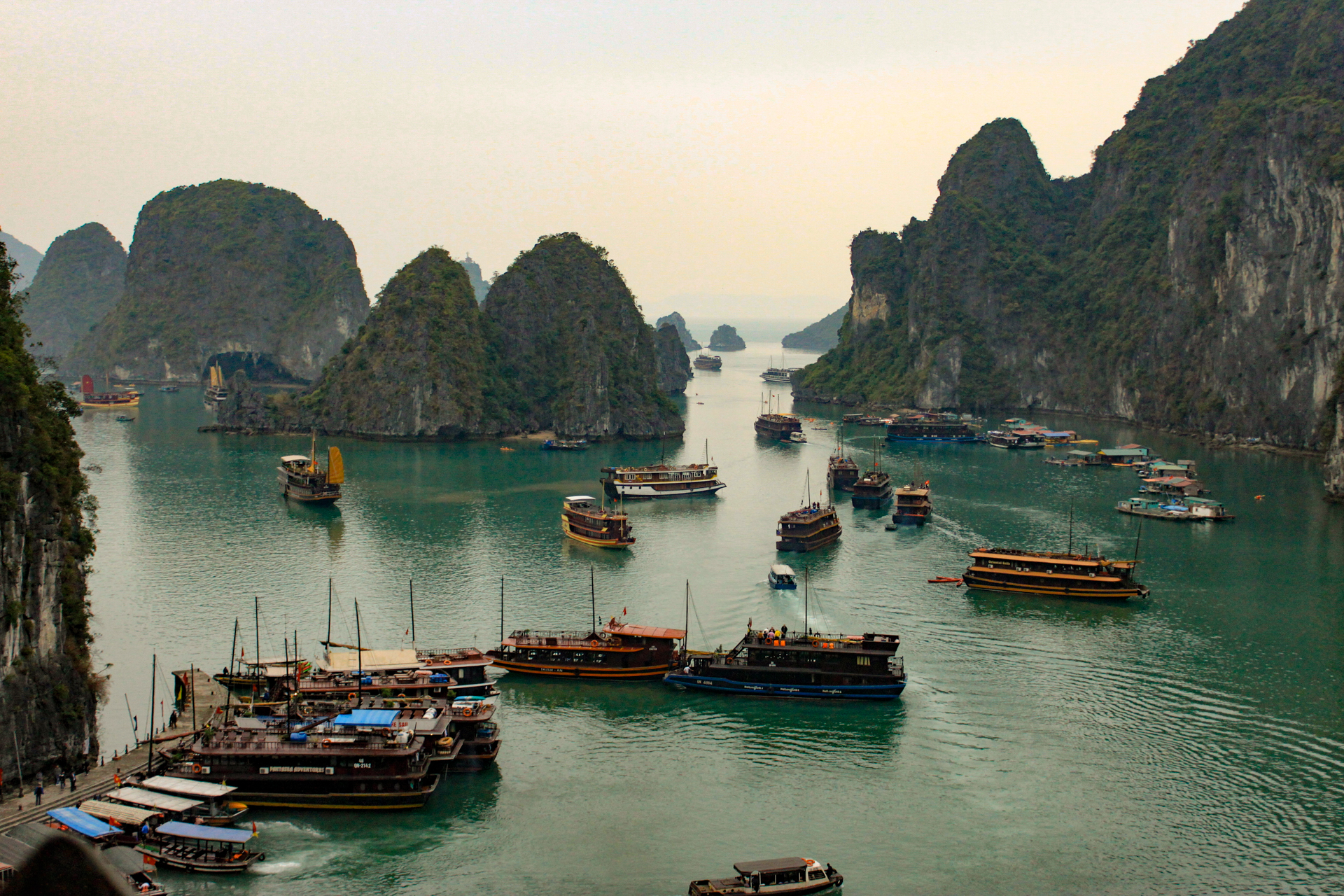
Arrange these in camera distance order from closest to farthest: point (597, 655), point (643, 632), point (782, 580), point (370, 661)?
point (370, 661), point (597, 655), point (643, 632), point (782, 580)

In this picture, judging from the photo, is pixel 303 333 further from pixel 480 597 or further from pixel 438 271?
pixel 480 597

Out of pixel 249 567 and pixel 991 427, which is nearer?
pixel 249 567

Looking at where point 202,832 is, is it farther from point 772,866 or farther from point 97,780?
point 772,866

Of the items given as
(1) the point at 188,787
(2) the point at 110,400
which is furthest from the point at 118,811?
(2) the point at 110,400

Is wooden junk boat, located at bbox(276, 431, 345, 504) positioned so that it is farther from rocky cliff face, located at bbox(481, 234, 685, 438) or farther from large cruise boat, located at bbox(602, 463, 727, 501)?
rocky cliff face, located at bbox(481, 234, 685, 438)

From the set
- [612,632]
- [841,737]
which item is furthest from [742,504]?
[841,737]
